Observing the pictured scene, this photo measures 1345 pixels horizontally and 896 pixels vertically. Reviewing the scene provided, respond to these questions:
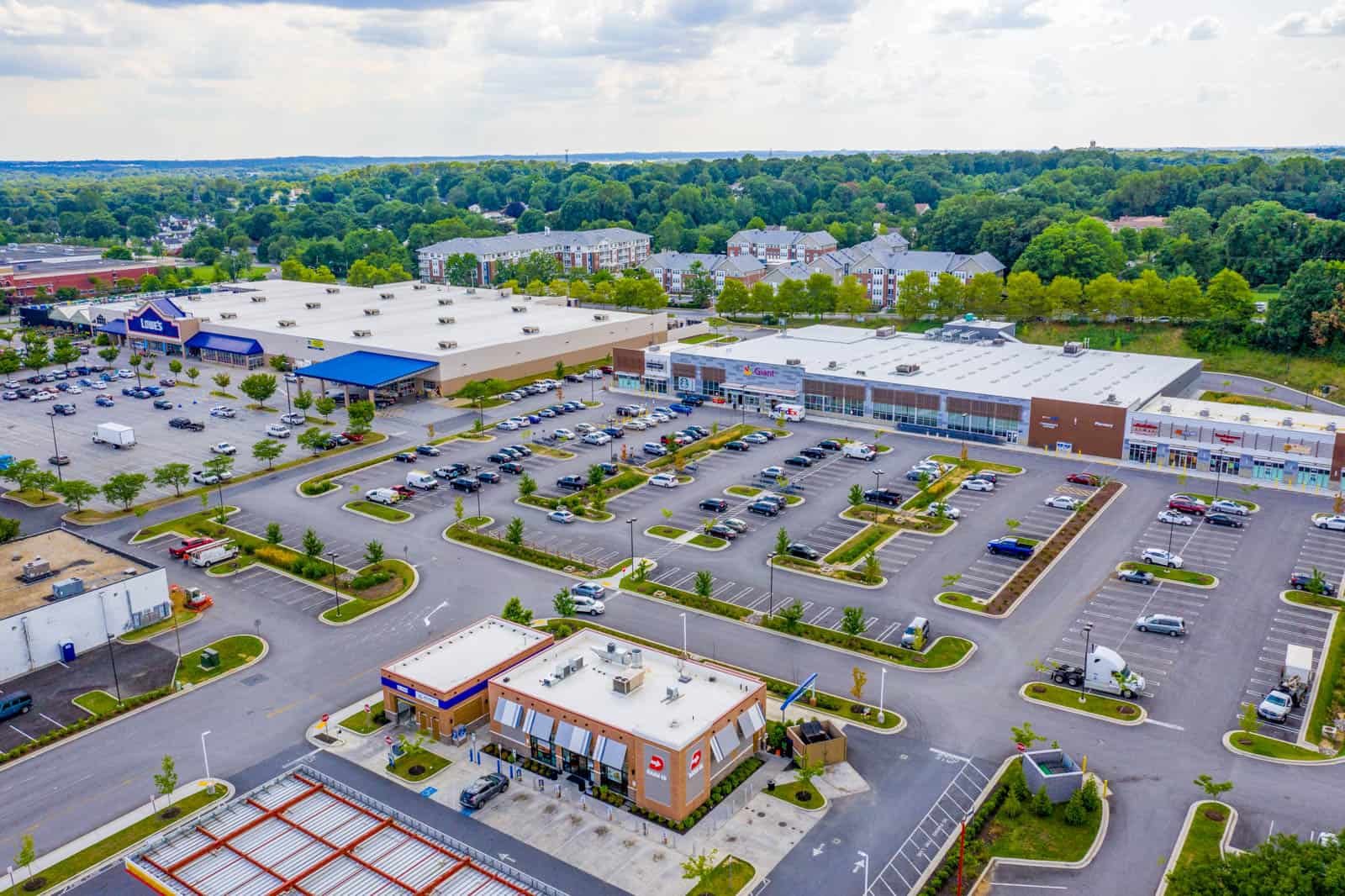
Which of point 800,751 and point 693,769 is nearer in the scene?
point 693,769

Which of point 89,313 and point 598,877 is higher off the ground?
point 89,313

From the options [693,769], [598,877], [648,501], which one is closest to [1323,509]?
[648,501]

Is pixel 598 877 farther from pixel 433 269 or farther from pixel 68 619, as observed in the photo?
pixel 433 269

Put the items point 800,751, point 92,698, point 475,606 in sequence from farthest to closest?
point 475,606, point 92,698, point 800,751

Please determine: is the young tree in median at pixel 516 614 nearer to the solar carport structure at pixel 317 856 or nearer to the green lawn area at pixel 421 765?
the green lawn area at pixel 421 765

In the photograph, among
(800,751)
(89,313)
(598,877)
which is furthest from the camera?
(89,313)

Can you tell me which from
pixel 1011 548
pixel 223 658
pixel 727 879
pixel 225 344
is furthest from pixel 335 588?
pixel 225 344

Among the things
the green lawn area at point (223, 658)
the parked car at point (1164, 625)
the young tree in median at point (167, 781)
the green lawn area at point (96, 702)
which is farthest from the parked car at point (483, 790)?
the parked car at point (1164, 625)
